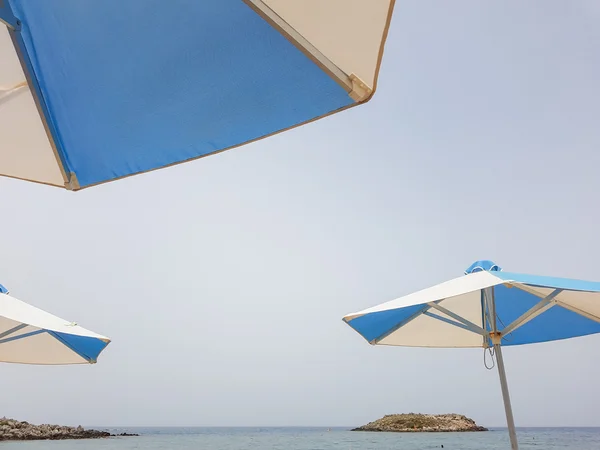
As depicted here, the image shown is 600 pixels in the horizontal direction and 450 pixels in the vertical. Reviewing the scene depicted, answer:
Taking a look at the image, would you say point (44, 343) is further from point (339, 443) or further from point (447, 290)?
point (339, 443)

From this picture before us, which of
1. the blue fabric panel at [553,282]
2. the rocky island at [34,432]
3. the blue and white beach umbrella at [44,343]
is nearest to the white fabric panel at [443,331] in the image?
the blue fabric panel at [553,282]

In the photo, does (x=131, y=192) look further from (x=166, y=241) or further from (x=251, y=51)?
(x=251, y=51)

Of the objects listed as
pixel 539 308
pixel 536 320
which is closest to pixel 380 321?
pixel 539 308

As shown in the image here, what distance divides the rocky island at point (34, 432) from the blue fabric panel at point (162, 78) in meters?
57.8

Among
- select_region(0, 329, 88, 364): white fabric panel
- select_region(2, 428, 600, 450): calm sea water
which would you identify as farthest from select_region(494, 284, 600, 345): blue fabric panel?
select_region(2, 428, 600, 450): calm sea water

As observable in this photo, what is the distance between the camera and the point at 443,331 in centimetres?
558

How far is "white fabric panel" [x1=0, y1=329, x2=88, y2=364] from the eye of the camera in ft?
15.8

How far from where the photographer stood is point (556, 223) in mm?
14055

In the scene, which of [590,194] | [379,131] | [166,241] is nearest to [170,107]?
[379,131]

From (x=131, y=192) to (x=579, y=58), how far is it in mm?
10667

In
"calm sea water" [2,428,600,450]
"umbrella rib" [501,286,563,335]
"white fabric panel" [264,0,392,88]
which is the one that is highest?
"white fabric panel" [264,0,392,88]

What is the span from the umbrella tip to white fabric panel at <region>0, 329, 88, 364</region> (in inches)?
171

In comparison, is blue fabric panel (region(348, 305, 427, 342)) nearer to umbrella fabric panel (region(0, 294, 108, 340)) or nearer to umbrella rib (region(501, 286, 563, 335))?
umbrella rib (region(501, 286, 563, 335))

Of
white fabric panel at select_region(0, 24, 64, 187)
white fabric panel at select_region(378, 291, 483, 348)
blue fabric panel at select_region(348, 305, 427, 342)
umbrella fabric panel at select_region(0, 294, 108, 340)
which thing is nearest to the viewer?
white fabric panel at select_region(0, 24, 64, 187)
